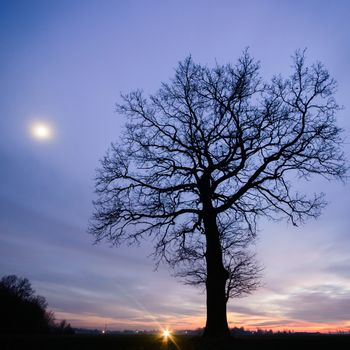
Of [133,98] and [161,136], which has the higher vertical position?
[133,98]

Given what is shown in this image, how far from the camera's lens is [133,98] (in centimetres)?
2072

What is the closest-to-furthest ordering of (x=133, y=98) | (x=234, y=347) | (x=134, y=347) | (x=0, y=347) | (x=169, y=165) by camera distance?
1. (x=0, y=347)
2. (x=134, y=347)
3. (x=234, y=347)
4. (x=169, y=165)
5. (x=133, y=98)

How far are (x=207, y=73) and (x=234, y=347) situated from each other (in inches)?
529

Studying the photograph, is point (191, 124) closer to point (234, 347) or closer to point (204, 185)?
point (204, 185)

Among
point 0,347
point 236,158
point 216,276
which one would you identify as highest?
point 236,158

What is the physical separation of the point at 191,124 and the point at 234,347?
11569 mm

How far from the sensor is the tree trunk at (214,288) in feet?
49.8

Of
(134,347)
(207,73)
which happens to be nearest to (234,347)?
(134,347)

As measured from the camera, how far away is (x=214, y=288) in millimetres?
15984

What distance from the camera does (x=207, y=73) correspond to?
19.5m

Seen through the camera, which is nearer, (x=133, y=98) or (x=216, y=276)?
(x=216, y=276)

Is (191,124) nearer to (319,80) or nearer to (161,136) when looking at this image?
(161,136)

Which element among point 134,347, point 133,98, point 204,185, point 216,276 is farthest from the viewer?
point 133,98

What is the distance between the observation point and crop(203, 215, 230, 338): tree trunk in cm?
1517
